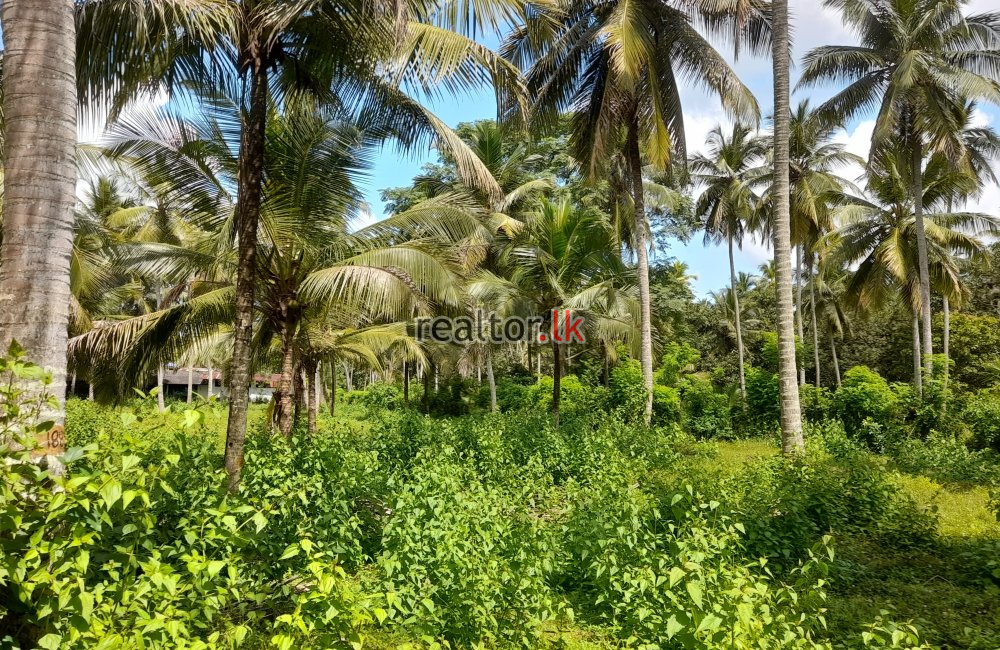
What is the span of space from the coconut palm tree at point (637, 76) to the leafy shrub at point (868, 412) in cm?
465

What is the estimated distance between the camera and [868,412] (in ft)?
43.0

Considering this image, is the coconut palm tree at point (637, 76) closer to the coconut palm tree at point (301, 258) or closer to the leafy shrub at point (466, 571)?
the coconut palm tree at point (301, 258)

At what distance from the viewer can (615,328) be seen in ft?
46.1

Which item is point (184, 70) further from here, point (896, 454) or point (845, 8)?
point (845, 8)

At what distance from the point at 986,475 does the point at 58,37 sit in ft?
39.9

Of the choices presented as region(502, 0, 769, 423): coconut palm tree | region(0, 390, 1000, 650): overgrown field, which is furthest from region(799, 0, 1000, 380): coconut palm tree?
region(0, 390, 1000, 650): overgrown field

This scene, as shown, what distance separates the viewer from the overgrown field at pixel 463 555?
2.33m

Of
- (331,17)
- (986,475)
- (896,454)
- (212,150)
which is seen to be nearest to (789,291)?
(986,475)

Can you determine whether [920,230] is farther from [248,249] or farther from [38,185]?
[38,185]

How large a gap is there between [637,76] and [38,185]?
389 inches

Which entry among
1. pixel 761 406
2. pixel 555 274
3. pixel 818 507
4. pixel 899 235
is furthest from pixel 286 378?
pixel 899 235

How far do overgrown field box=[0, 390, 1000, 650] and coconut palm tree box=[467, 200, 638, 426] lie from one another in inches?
206

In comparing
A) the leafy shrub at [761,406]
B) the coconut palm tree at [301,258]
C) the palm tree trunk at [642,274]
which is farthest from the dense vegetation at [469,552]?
the leafy shrub at [761,406]

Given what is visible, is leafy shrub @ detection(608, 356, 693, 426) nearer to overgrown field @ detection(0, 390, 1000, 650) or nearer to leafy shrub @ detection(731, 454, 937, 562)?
overgrown field @ detection(0, 390, 1000, 650)
